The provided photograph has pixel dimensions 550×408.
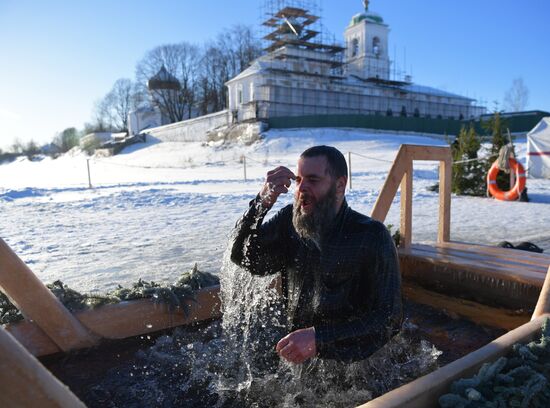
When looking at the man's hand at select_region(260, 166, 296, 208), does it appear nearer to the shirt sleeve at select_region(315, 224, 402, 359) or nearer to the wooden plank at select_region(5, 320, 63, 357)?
the shirt sleeve at select_region(315, 224, 402, 359)

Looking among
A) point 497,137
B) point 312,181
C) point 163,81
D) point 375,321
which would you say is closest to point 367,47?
point 163,81

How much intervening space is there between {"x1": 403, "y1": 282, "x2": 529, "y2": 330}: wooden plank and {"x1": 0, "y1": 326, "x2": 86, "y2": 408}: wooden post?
323 cm

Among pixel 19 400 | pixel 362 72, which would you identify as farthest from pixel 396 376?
pixel 362 72

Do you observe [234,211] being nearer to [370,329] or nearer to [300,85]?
[370,329]

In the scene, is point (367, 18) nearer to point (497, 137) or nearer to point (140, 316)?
point (497, 137)

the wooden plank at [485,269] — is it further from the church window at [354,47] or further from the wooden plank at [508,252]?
the church window at [354,47]

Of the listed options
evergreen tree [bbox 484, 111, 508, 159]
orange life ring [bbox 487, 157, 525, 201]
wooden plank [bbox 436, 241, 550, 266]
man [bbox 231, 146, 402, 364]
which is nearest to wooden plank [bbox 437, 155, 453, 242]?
wooden plank [bbox 436, 241, 550, 266]

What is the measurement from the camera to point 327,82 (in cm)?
4316

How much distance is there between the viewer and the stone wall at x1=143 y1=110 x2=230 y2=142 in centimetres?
4166

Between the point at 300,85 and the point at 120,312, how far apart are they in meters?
40.6

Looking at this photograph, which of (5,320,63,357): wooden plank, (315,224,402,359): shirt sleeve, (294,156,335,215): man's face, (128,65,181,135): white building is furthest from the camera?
(128,65,181,135): white building

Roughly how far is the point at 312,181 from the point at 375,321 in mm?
677

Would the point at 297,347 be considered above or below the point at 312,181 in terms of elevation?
below

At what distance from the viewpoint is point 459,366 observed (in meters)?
1.62
